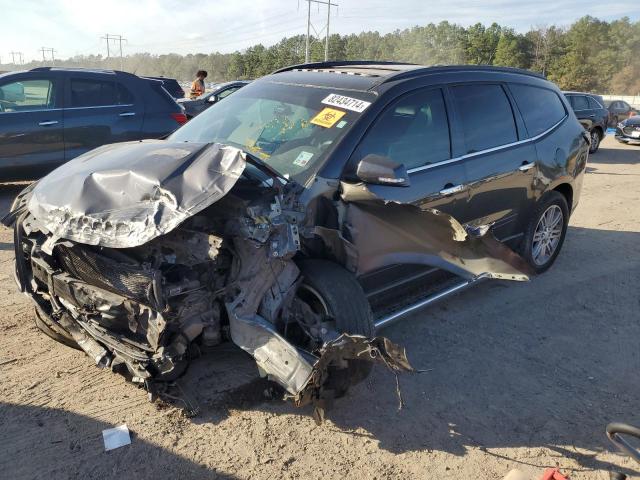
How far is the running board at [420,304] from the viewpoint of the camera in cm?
337

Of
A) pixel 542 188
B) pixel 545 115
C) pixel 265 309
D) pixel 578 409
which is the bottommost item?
pixel 578 409

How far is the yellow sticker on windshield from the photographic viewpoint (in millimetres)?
3461

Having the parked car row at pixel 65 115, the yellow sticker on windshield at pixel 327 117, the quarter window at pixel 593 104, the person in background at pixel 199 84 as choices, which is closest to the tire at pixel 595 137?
the quarter window at pixel 593 104

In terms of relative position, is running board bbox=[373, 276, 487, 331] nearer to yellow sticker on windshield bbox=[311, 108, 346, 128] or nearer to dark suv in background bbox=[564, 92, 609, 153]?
yellow sticker on windshield bbox=[311, 108, 346, 128]

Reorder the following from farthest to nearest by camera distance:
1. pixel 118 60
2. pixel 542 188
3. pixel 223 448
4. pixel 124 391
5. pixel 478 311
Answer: pixel 118 60 < pixel 542 188 < pixel 478 311 < pixel 124 391 < pixel 223 448

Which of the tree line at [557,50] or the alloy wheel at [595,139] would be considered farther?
the tree line at [557,50]

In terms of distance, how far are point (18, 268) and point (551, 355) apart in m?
3.61

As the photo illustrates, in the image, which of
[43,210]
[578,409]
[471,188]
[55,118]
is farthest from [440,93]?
[55,118]

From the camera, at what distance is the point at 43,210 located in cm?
286

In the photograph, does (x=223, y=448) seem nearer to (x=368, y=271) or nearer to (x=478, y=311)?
(x=368, y=271)

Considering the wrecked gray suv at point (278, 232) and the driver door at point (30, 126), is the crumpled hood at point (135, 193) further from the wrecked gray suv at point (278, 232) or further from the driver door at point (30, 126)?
the driver door at point (30, 126)

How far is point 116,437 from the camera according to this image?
2.73 meters

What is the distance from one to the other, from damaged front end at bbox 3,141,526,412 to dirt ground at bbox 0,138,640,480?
27 cm

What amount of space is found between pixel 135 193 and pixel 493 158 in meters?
Result: 2.84
